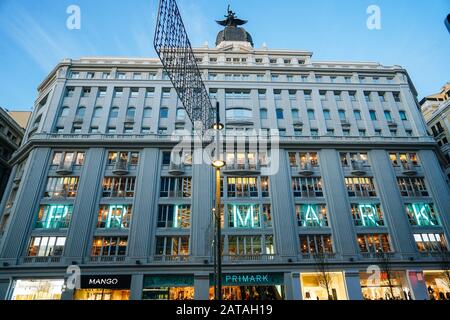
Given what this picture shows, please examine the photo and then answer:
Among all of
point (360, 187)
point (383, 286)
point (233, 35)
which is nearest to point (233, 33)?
point (233, 35)

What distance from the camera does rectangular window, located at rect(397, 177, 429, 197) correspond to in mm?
31688

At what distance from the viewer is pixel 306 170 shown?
3194cm

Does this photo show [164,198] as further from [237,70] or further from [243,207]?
[237,70]

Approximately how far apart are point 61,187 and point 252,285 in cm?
2419

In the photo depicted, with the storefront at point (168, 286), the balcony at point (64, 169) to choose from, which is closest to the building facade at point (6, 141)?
the balcony at point (64, 169)

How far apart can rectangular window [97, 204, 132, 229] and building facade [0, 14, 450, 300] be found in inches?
4.5

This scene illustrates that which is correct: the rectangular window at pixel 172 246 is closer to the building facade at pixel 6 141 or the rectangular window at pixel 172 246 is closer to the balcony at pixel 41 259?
the balcony at pixel 41 259

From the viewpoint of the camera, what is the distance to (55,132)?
1348 inches

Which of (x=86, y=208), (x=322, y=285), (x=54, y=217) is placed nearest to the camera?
(x=322, y=285)

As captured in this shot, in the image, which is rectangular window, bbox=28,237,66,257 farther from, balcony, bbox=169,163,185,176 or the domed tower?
the domed tower

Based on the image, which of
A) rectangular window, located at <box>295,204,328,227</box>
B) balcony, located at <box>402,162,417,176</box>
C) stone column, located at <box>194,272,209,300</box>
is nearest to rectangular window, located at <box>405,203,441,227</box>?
balcony, located at <box>402,162,417,176</box>

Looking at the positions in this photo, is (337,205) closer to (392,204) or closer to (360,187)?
(360,187)
